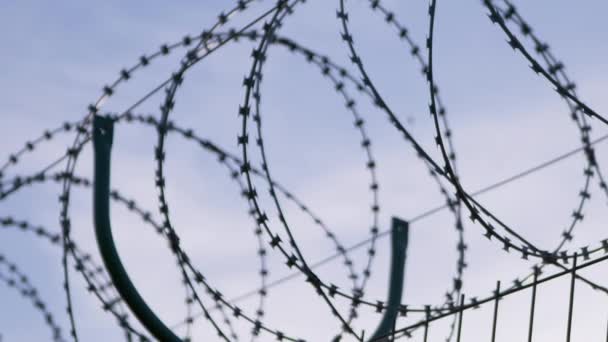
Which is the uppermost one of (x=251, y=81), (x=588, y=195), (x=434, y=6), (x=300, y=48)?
(x=300, y=48)

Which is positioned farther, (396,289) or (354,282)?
(396,289)

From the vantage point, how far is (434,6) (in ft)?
30.4

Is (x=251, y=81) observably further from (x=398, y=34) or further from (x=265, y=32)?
(x=398, y=34)

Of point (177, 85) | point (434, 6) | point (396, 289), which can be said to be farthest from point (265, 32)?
point (396, 289)

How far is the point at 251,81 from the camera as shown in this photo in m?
11.0

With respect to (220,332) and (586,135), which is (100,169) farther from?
(586,135)

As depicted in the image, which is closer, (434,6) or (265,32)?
(434,6)

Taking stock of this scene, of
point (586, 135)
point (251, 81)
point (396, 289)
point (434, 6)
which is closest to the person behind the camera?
point (434, 6)

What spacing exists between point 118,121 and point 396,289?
11.9 ft

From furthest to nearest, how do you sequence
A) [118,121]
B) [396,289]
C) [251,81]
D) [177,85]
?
1. [396,289]
2. [118,121]
3. [177,85]
4. [251,81]

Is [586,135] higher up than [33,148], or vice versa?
[33,148]

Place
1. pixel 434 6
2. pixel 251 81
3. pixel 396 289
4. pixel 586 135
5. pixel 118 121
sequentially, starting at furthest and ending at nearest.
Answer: pixel 396 289 → pixel 118 121 → pixel 251 81 → pixel 586 135 → pixel 434 6

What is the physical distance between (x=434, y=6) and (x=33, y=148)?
5454mm

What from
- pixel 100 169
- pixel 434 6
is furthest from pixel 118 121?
pixel 434 6
